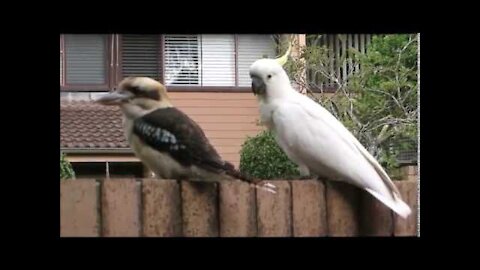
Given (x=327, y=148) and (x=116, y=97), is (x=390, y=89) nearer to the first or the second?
(x=327, y=148)

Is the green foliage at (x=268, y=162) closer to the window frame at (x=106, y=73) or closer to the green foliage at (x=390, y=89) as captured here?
the green foliage at (x=390, y=89)

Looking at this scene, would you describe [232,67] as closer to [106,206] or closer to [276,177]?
[276,177]

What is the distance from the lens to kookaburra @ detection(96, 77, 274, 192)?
4246 millimetres

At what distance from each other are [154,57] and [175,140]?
54 centimetres

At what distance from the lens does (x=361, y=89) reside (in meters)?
4.72

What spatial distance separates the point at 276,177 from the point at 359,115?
0.55 metres

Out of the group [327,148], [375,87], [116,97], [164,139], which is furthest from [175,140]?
[375,87]

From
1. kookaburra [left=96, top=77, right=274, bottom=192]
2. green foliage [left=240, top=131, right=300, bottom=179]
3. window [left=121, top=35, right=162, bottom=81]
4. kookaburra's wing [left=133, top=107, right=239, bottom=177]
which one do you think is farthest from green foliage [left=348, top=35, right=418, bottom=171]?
window [left=121, top=35, right=162, bottom=81]

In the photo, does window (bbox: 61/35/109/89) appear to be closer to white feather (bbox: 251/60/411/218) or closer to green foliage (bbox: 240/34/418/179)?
white feather (bbox: 251/60/411/218)

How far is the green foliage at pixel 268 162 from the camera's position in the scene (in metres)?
4.40

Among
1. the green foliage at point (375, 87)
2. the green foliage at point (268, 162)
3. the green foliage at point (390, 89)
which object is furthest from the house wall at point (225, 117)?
the green foliage at point (390, 89)

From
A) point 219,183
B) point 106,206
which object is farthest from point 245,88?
point 106,206

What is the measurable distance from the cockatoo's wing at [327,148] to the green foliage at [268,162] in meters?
0.06

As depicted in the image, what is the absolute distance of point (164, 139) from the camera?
4.24 metres
